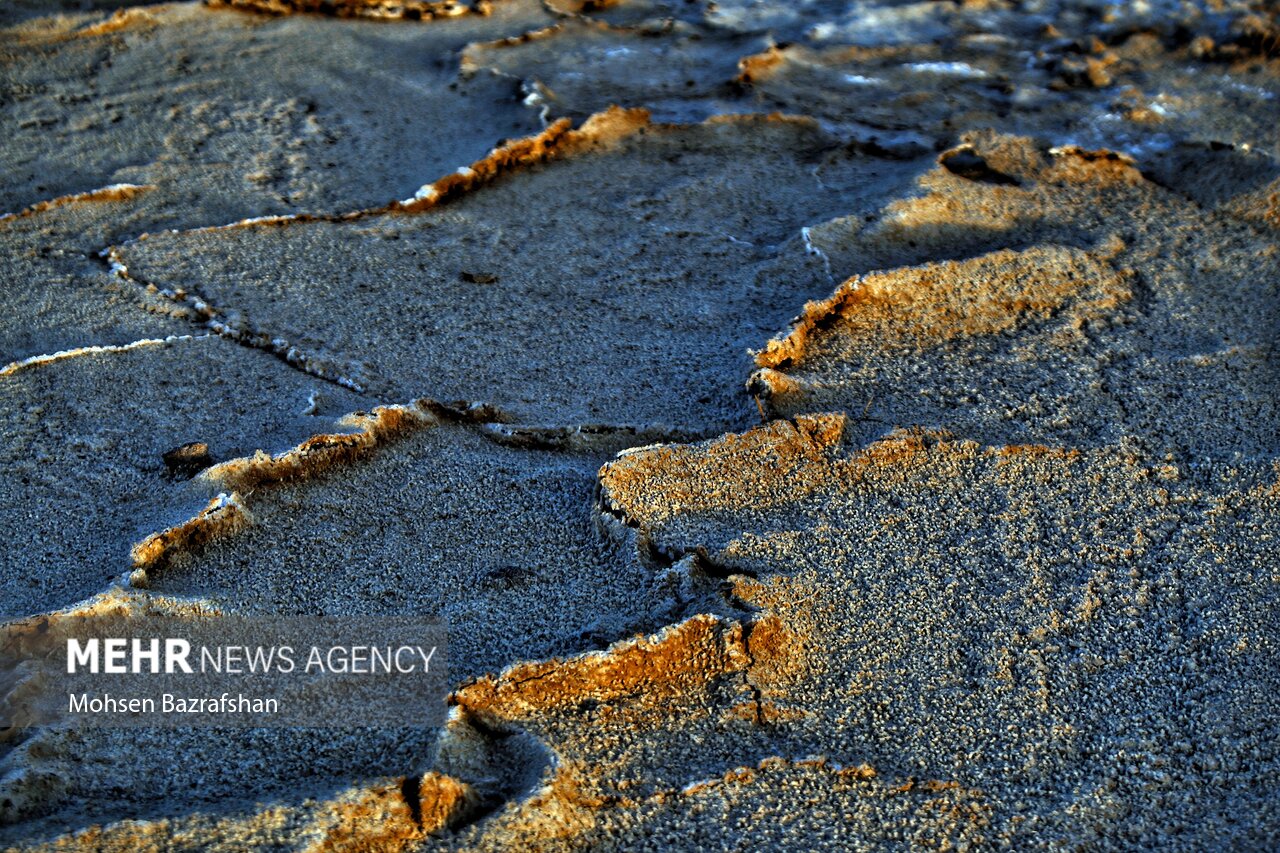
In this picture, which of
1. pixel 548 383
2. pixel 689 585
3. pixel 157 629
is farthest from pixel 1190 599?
pixel 157 629

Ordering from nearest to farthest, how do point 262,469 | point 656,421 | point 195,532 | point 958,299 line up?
point 195,532 → point 262,469 → point 656,421 → point 958,299

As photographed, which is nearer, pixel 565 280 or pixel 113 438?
pixel 113 438

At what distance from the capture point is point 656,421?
205 cm

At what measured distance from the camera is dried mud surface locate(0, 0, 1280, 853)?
147 centimetres

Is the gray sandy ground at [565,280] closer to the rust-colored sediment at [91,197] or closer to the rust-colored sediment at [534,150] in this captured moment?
the rust-colored sediment at [534,150]

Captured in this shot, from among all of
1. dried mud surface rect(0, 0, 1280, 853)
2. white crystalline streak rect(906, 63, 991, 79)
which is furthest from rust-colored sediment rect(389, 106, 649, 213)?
white crystalline streak rect(906, 63, 991, 79)

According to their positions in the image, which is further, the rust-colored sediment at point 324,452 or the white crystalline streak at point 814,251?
the white crystalline streak at point 814,251

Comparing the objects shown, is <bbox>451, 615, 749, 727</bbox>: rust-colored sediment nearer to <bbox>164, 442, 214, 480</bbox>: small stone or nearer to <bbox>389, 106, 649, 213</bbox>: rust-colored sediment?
<bbox>164, 442, 214, 480</bbox>: small stone

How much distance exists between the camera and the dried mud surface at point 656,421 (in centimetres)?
147

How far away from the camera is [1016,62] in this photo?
333cm

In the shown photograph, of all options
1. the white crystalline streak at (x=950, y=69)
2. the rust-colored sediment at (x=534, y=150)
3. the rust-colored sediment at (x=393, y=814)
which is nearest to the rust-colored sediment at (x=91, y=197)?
the rust-colored sediment at (x=534, y=150)

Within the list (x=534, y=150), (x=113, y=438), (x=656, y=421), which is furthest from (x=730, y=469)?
(x=534, y=150)

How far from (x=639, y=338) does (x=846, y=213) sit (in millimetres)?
628

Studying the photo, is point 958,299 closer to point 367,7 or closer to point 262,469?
point 262,469
